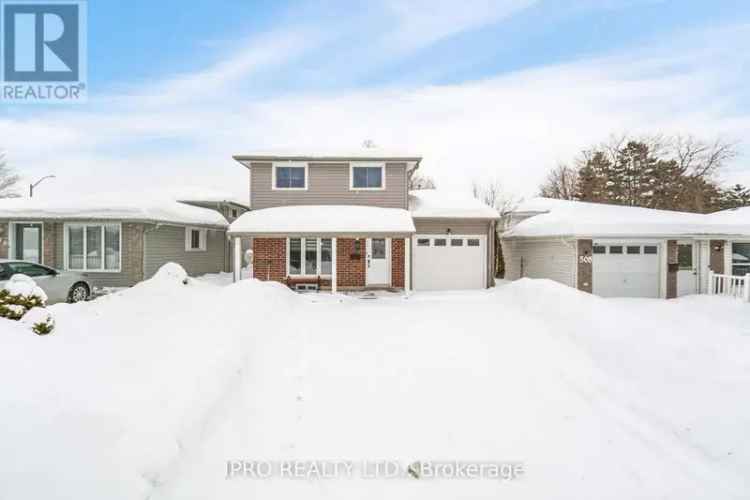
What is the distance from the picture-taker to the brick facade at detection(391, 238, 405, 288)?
604 inches

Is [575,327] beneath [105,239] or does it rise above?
beneath

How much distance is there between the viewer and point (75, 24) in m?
9.99

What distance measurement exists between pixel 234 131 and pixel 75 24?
1004 centimetres

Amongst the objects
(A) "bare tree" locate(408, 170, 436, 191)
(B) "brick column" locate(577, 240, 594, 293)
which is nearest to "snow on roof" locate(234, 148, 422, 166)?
(B) "brick column" locate(577, 240, 594, 293)

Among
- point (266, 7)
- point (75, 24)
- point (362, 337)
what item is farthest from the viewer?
point (266, 7)

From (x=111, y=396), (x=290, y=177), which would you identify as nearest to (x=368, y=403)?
(x=111, y=396)

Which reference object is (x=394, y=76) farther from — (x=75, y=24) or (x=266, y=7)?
(x=75, y=24)

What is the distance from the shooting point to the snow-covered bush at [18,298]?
584 cm

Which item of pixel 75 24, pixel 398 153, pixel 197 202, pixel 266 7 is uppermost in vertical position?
pixel 266 7

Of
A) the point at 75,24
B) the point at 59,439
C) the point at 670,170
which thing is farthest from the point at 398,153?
the point at 670,170

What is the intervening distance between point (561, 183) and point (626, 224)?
1033 inches

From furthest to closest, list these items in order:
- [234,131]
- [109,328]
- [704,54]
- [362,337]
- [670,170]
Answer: [670,170]
[234,131]
[704,54]
[362,337]
[109,328]

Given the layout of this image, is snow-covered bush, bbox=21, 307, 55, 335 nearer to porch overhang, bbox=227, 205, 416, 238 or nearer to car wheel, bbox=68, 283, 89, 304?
car wheel, bbox=68, 283, 89, 304

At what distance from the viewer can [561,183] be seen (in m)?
38.9
